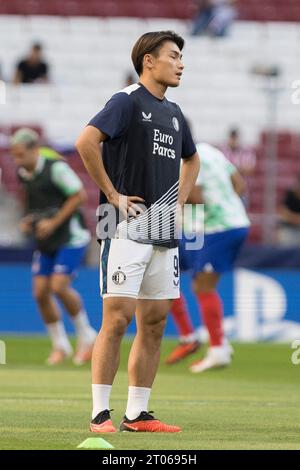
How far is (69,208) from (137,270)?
7057 millimetres

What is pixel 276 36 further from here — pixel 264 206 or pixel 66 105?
pixel 264 206

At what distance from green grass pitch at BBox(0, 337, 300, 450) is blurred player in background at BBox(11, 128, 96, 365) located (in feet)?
1.42

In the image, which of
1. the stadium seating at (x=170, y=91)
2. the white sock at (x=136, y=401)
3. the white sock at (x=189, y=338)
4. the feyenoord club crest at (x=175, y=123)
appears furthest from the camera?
the stadium seating at (x=170, y=91)

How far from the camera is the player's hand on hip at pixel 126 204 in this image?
764 centimetres

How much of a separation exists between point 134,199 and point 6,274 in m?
10.6

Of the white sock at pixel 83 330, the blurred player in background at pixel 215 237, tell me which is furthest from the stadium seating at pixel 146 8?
the blurred player in background at pixel 215 237

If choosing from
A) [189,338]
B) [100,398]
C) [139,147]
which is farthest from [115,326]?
[189,338]

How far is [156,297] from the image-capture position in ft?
26.0

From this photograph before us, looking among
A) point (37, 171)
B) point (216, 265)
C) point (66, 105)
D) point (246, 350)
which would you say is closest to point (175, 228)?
point (216, 265)

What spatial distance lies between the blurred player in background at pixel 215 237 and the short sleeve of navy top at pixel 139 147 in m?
5.70

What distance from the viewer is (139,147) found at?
25.6 feet

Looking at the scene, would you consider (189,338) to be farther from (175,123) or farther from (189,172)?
(175,123)

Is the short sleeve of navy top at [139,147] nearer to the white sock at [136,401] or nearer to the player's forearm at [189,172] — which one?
the player's forearm at [189,172]

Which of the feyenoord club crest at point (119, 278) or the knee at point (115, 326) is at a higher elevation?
the feyenoord club crest at point (119, 278)
